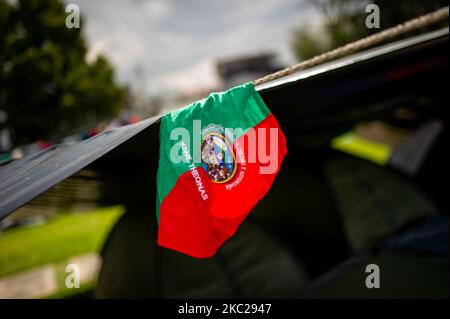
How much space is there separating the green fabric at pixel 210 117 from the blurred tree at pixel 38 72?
1092 cm

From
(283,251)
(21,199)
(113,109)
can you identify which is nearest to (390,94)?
(283,251)

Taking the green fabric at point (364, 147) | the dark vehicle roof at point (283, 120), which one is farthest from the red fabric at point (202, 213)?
the green fabric at point (364, 147)

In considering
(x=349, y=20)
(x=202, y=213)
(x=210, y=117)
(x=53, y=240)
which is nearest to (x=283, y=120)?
(x=210, y=117)

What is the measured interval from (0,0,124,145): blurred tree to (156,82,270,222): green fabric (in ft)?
35.8

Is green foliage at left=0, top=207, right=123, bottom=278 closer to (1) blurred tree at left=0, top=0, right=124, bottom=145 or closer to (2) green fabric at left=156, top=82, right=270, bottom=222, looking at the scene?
(2) green fabric at left=156, top=82, right=270, bottom=222

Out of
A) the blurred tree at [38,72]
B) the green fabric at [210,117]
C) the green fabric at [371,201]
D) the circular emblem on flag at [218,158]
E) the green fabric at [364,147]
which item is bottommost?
the green fabric at [371,201]

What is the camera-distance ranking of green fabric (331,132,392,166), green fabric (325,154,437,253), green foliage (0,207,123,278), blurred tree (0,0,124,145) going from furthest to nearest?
blurred tree (0,0,124,145), green fabric (331,132,392,166), green foliage (0,207,123,278), green fabric (325,154,437,253)

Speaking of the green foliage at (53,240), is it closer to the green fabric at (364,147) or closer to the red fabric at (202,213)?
the red fabric at (202,213)

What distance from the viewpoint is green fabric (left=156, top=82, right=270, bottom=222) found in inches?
51.9

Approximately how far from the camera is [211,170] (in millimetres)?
1319

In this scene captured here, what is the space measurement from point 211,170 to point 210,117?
227 millimetres

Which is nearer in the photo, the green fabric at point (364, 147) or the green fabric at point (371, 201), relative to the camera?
the green fabric at point (371, 201)

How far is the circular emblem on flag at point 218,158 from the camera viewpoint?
131cm

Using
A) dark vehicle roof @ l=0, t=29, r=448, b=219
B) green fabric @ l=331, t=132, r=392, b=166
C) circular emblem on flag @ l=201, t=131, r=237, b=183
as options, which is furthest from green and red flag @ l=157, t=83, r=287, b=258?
green fabric @ l=331, t=132, r=392, b=166
